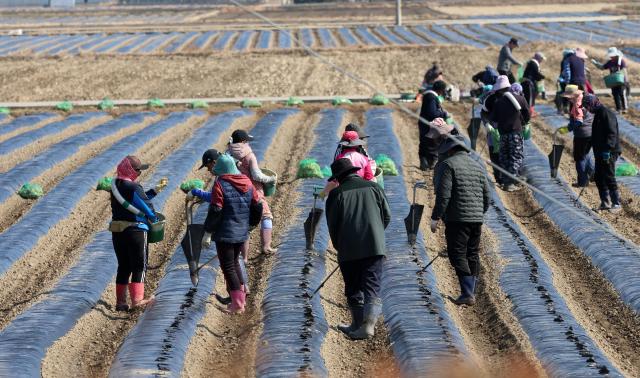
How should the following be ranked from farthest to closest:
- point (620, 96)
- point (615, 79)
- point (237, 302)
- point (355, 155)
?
1. point (620, 96)
2. point (615, 79)
3. point (355, 155)
4. point (237, 302)

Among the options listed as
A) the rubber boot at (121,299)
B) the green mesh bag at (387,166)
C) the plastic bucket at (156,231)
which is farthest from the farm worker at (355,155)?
the green mesh bag at (387,166)

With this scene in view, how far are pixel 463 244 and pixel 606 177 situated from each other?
15.0 ft

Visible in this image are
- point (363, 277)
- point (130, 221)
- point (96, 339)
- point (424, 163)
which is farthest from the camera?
point (424, 163)

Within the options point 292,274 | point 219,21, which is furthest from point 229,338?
point 219,21

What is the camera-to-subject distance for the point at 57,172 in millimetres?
17047

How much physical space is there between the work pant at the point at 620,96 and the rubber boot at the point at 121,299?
14.1 metres

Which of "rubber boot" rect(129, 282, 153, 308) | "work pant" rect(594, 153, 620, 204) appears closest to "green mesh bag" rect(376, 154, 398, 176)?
"work pant" rect(594, 153, 620, 204)

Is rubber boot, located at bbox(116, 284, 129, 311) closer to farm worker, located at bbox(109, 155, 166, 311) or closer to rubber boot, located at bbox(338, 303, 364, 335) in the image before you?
farm worker, located at bbox(109, 155, 166, 311)

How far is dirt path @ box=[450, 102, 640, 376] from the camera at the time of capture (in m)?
8.71

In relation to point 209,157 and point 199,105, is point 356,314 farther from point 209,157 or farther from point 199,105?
point 199,105

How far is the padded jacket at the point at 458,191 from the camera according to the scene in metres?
9.32

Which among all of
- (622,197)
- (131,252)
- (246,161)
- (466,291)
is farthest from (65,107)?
(466,291)

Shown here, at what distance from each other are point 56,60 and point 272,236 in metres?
26.0

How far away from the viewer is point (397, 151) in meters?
17.9
